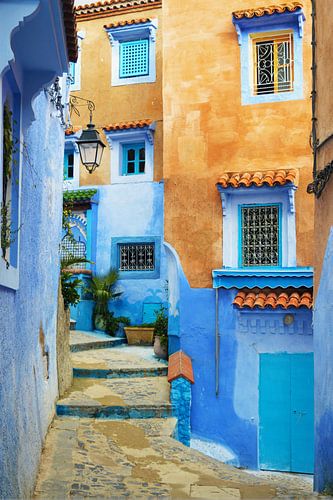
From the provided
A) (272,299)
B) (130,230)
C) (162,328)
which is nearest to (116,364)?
(162,328)

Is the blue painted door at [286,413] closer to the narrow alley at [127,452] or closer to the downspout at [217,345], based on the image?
the narrow alley at [127,452]

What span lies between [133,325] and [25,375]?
1132 centimetres

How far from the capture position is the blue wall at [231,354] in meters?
11.4

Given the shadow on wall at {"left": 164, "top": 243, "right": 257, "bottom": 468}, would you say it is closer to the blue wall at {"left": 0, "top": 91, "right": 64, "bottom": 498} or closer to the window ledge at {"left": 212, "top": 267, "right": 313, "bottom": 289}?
the window ledge at {"left": 212, "top": 267, "right": 313, "bottom": 289}

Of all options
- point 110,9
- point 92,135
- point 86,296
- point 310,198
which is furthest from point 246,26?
point 86,296

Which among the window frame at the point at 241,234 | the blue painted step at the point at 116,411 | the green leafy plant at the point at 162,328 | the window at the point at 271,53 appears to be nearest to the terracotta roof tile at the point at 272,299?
the window frame at the point at 241,234

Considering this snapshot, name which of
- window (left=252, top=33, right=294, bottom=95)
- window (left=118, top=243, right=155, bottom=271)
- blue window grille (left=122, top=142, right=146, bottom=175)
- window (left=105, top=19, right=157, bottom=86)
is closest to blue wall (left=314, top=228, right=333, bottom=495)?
window (left=252, top=33, right=294, bottom=95)

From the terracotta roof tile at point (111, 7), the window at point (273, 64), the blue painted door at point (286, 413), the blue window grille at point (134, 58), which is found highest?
the terracotta roof tile at point (111, 7)

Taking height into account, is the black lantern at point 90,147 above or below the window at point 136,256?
above

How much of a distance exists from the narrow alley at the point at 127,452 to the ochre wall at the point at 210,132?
9.11 feet

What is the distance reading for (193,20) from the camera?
1283cm

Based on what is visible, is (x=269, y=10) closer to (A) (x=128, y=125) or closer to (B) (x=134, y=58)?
(A) (x=128, y=125)

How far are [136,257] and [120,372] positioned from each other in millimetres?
6446

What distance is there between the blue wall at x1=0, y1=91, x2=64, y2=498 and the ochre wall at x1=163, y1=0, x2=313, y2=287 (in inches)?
137
